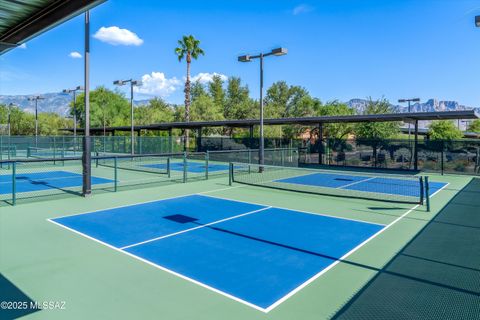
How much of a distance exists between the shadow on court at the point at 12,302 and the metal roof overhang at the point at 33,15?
3772 mm

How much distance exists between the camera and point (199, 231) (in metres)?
8.53

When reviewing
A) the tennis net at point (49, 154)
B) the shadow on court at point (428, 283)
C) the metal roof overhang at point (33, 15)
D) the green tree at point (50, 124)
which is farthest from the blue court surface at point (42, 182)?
the green tree at point (50, 124)

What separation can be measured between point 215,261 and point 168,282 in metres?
1.15

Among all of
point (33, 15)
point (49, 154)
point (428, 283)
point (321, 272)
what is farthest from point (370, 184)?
point (49, 154)

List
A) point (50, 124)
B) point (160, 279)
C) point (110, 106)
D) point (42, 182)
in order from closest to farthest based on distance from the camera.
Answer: point (160, 279) → point (42, 182) → point (110, 106) → point (50, 124)

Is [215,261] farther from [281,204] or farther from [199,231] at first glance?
[281,204]

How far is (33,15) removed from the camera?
185 inches

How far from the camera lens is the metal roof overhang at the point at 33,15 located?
164 inches

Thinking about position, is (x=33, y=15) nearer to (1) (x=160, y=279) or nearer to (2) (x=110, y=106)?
(1) (x=160, y=279)

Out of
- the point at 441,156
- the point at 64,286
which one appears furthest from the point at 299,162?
the point at 64,286

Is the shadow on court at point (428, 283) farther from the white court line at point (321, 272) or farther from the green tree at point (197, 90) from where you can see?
the green tree at point (197, 90)

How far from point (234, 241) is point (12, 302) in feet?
13.6

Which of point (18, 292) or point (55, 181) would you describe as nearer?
point (18, 292)

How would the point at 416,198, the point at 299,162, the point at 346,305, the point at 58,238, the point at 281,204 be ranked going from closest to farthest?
1. the point at 346,305
2. the point at 58,238
3. the point at 281,204
4. the point at 416,198
5. the point at 299,162
